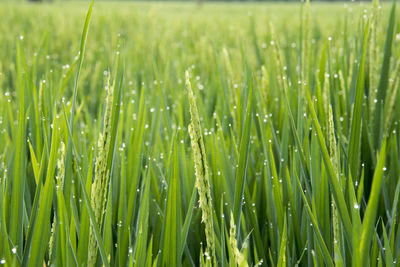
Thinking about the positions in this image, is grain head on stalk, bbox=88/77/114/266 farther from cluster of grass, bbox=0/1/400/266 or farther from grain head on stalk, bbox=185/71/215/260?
grain head on stalk, bbox=185/71/215/260

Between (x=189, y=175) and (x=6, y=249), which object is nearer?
(x=6, y=249)

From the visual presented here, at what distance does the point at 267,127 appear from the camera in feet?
3.03

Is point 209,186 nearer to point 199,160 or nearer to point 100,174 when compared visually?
point 199,160

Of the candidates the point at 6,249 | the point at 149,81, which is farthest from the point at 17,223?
the point at 149,81

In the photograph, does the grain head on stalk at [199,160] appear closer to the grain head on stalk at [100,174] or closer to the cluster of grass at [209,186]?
the cluster of grass at [209,186]

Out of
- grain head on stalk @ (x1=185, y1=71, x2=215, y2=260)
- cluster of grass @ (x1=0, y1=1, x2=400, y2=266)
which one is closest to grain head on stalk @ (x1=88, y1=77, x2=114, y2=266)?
cluster of grass @ (x1=0, y1=1, x2=400, y2=266)

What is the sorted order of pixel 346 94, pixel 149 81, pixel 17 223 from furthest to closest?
pixel 149 81 < pixel 346 94 < pixel 17 223

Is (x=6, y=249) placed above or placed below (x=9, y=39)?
below

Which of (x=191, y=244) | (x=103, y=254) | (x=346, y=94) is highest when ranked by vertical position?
(x=346, y=94)

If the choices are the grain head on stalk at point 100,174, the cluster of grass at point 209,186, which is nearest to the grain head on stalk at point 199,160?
the cluster of grass at point 209,186

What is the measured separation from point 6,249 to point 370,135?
81 centimetres

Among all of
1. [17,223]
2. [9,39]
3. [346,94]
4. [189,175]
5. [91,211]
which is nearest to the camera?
[91,211]

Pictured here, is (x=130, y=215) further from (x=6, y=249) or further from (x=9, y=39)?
(x=9, y=39)

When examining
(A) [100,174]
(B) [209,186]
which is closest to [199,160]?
(B) [209,186]
